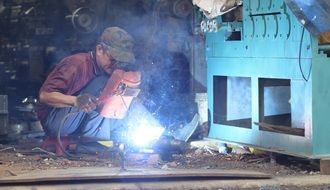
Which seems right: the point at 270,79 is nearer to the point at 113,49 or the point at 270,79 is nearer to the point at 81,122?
the point at 113,49

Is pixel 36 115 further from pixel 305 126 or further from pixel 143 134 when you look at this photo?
pixel 305 126

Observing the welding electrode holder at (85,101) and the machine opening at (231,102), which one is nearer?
the welding electrode holder at (85,101)

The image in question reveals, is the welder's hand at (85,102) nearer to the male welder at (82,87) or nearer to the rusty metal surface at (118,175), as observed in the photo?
the male welder at (82,87)

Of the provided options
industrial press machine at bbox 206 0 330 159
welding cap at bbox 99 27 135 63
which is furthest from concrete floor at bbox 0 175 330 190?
welding cap at bbox 99 27 135 63

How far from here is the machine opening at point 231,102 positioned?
8.87 metres

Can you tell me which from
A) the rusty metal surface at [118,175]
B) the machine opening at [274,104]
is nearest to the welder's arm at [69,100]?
the rusty metal surface at [118,175]

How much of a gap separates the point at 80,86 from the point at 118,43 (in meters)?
0.86

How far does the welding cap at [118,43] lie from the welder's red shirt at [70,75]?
1.01ft

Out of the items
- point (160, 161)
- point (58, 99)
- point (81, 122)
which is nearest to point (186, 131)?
point (160, 161)

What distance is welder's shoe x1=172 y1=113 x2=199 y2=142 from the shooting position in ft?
30.3

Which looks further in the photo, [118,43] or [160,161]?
[118,43]

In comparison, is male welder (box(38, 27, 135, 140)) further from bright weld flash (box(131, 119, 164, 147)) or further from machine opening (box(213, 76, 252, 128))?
machine opening (box(213, 76, 252, 128))

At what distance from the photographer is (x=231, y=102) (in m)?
9.05

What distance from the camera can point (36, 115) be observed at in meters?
8.55
